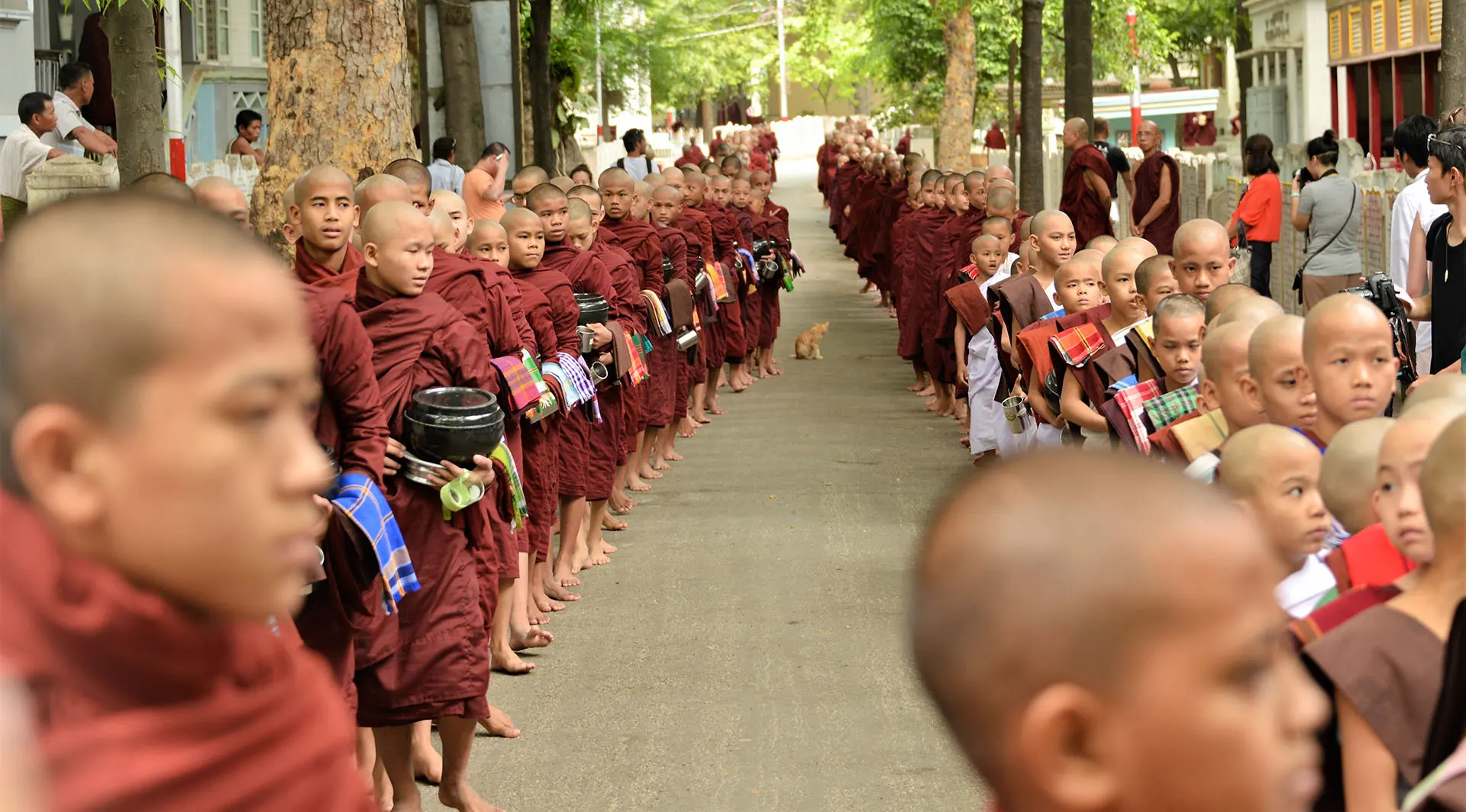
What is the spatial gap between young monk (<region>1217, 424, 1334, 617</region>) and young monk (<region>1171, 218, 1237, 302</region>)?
2.98m

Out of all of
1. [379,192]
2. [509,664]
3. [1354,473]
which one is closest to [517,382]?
[379,192]

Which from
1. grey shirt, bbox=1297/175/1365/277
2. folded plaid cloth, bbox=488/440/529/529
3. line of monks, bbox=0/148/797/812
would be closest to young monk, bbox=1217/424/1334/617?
line of monks, bbox=0/148/797/812

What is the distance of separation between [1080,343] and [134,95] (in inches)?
214

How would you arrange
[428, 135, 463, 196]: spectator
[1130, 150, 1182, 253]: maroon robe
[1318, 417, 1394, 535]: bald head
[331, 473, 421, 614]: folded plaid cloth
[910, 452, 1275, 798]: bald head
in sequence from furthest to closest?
[1130, 150, 1182, 253]: maroon robe → [428, 135, 463, 196]: spectator → [331, 473, 421, 614]: folded plaid cloth → [1318, 417, 1394, 535]: bald head → [910, 452, 1275, 798]: bald head

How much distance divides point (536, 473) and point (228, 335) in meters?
6.25

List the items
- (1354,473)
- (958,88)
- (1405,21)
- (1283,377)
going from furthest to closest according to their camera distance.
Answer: (958,88) → (1405,21) → (1283,377) → (1354,473)

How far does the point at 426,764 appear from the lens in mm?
6141

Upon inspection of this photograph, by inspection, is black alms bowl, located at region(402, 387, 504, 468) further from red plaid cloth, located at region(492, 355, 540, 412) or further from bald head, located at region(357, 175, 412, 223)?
bald head, located at region(357, 175, 412, 223)

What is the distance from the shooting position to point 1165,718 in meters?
1.49

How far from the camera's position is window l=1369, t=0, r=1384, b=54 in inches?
1113

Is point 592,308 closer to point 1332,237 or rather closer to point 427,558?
point 427,558

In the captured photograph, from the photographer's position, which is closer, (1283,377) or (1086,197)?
(1283,377)

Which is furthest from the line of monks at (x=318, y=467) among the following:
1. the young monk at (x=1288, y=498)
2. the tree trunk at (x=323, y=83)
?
the young monk at (x=1288, y=498)

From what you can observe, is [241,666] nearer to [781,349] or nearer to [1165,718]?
[1165,718]
